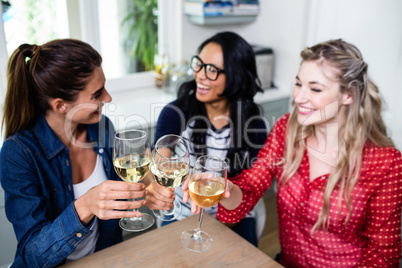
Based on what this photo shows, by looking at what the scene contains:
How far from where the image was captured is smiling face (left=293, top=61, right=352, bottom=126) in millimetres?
1347

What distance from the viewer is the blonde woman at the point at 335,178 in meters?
1.28

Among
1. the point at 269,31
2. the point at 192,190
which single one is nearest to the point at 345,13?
the point at 269,31

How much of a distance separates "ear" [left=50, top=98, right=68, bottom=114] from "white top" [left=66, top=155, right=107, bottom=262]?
251 millimetres

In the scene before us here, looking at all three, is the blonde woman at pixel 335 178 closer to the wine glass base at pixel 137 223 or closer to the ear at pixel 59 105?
the wine glass base at pixel 137 223

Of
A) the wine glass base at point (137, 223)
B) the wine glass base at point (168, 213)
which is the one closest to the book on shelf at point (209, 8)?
the wine glass base at point (168, 213)

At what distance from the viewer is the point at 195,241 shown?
3.65 ft

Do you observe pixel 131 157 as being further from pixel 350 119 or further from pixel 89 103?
Answer: pixel 350 119

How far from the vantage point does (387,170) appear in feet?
4.22

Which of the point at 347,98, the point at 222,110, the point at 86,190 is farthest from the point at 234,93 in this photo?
the point at 86,190

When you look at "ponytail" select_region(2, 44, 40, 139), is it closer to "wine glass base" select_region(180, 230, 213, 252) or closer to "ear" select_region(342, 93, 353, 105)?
"wine glass base" select_region(180, 230, 213, 252)

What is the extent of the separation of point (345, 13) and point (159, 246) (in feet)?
6.88

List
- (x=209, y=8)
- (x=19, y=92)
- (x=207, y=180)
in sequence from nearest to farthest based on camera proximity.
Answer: (x=207, y=180), (x=19, y=92), (x=209, y=8)

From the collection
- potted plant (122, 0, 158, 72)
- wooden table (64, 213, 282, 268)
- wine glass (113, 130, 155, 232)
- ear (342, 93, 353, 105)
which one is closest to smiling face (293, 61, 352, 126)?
ear (342, 93, 353, 105)

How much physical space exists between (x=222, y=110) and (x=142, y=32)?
1186 millimetres
